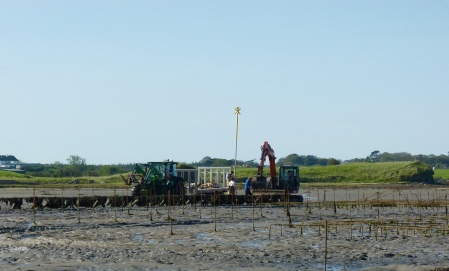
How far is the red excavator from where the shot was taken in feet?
151

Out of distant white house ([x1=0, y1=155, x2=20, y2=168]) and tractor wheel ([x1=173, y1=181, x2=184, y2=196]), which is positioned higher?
distant white house ([x1=0, y1=155, x2=20, y2=168])

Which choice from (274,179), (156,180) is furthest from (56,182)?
(274,179)

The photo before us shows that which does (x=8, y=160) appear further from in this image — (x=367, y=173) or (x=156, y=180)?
(x=156, y=180)

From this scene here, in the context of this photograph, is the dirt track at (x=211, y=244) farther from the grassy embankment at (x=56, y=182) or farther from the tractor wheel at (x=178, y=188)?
the grassy embankment at (x=56, y=182)

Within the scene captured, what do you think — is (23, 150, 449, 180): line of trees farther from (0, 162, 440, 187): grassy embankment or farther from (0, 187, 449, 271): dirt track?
(0, 187, 449, 271): dirt track

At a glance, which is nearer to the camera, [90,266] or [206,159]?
[90,266]

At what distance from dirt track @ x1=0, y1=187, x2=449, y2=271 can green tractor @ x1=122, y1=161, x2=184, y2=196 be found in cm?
1176

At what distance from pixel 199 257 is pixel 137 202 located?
72.6 feet

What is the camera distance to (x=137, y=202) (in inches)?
1604

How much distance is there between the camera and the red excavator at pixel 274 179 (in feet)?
151

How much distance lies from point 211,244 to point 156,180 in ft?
73.9

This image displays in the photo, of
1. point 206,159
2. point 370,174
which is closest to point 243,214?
point 370,174

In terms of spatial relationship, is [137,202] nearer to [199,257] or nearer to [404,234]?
[404,234]

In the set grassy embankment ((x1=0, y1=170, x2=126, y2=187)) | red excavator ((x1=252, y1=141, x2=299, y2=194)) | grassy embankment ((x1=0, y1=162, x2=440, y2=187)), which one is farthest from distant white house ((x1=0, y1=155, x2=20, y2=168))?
red excavator ((x1=252, y1=141, x2=299, y2=194))
